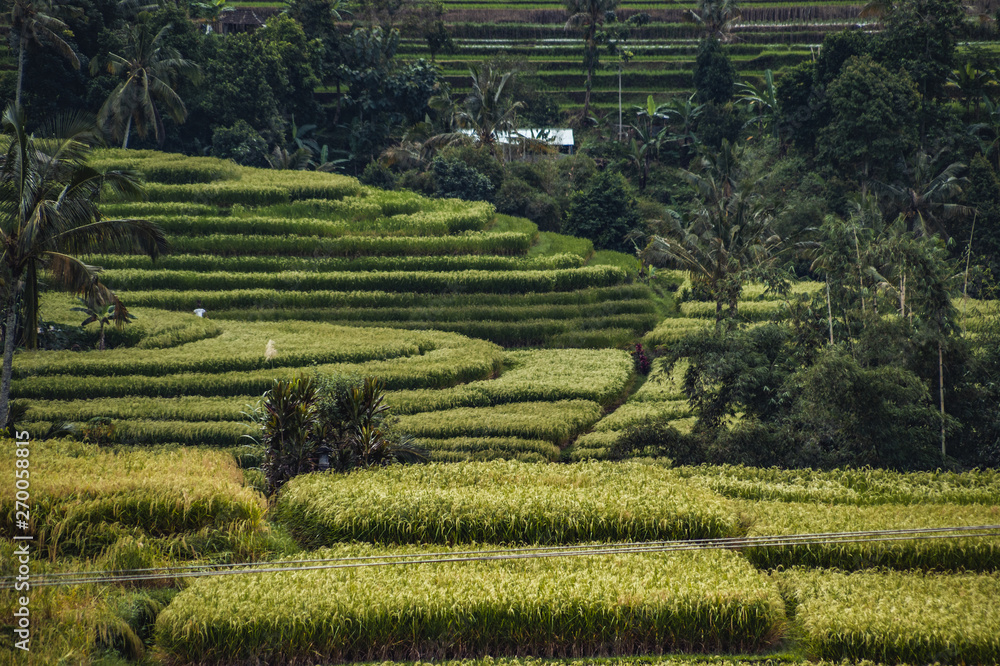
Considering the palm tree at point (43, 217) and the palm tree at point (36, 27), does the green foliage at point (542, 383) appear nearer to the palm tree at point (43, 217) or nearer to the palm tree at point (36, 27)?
the palm tree at point (43, 217)

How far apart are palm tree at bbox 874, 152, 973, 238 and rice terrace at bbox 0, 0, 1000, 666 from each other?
0.46ft

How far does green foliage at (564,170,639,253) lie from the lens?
37.6 m

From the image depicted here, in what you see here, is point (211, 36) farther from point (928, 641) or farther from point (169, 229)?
point (928, 641)

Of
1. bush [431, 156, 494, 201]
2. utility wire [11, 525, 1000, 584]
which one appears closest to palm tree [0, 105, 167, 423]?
utility wire [11, 525, 1000, 584]

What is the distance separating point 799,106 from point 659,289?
14.7 meters

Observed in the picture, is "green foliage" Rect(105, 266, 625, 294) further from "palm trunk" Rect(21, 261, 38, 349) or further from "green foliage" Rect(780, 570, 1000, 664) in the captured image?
"green foliage" Rect(780, 570, 1000, 664)

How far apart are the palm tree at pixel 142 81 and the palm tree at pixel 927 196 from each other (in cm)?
2986

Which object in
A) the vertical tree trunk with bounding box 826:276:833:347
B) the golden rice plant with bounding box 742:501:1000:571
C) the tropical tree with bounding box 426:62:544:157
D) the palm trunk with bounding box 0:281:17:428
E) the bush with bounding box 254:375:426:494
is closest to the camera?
the golden rice plant with bounding box 742:501:1000:571

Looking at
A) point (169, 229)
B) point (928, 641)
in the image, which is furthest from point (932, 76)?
point (928, 641)

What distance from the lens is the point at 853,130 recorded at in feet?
119

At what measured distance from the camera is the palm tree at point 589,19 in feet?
158

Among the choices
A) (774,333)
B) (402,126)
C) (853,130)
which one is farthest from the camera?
(402,126)

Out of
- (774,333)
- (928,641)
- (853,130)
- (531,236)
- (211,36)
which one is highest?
(211,36)

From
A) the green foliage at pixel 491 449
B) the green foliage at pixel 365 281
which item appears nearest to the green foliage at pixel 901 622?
the green foliage at pixel 491 449
